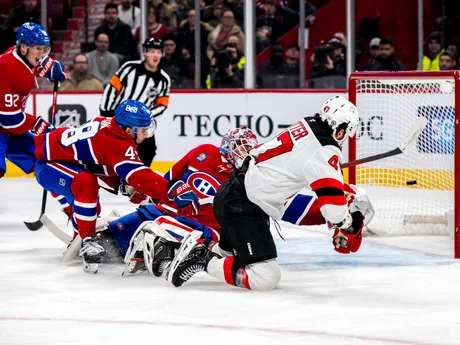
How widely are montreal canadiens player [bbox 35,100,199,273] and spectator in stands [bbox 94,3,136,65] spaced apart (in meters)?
4.12

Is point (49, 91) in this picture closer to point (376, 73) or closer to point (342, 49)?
point (342, 49)

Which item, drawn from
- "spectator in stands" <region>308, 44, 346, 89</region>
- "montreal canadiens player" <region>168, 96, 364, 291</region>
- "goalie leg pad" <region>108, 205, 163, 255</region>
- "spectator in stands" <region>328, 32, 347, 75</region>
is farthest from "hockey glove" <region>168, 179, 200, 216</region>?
"spectator in stands" <region>328, 32, 347, 75</region>

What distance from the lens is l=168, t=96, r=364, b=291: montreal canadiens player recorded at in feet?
13.0

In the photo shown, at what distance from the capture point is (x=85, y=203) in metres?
4.68

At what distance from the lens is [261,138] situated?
8414 mm

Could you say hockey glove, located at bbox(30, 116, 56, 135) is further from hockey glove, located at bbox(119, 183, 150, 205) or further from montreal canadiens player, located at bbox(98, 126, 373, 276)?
montreal canadiens player, located at bbox(98, 126, 373, 276)

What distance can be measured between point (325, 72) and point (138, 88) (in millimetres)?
2049

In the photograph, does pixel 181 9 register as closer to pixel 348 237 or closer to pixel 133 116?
pixel 133 116

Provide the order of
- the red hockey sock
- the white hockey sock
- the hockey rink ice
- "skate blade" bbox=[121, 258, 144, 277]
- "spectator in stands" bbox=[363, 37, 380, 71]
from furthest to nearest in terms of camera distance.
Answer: "spectator in stands" bbox=[363, 37, 380, 71]
the red hockey sock
"skate blade" bbox=[121, 258, 144, 277]
the white hockey sock
the hockey rink ice

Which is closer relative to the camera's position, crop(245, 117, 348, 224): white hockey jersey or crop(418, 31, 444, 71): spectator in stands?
crop(245, 117, 348, 224): white hockey jersey

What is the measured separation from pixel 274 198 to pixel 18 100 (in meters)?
2.15

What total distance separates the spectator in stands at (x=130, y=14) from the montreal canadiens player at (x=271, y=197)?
4.91 metres

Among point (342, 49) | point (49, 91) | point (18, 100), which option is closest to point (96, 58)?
point (49, 91)

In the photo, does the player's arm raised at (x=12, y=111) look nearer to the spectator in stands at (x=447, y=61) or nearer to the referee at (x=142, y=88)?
the referee at (x=142, y=88)
